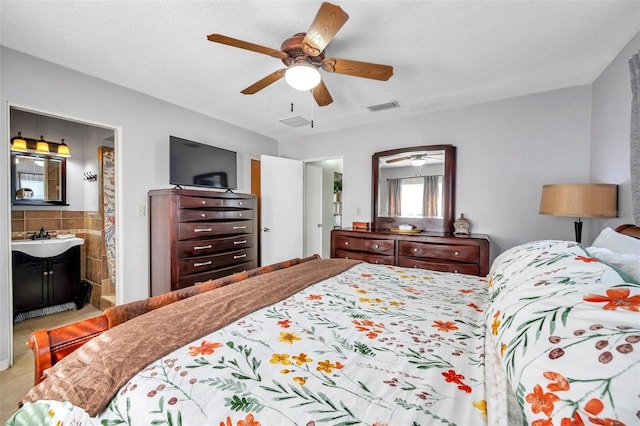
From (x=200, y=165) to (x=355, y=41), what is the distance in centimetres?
234

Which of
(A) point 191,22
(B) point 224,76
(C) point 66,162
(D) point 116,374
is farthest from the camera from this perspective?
(C) point 66,162

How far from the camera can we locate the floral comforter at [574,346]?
46 centimetres

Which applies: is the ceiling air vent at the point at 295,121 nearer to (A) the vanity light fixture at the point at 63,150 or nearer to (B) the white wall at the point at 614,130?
(A) the vanity light fixture at the point at 63,150

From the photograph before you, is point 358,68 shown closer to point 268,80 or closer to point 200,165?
point 268,80

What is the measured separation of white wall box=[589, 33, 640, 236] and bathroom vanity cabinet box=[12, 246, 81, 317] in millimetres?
5385

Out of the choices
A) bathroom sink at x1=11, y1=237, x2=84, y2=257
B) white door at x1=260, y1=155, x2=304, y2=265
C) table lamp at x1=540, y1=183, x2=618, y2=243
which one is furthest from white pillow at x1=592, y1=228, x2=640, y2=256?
bathroom sink at x1=11, y1=237, x2=84, y2=257

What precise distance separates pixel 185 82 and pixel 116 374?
272 centimetres

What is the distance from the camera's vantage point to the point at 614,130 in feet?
7.04

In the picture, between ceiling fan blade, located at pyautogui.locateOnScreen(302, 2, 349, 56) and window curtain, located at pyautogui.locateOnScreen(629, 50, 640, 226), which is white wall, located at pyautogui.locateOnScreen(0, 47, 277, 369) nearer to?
ceiling fan blade, located at pyautogui.locateOnScreen(302, 2, 349, 56)

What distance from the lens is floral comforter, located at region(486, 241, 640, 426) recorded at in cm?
46

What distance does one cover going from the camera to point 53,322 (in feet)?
9.55

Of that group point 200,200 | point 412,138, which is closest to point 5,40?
point 200,200

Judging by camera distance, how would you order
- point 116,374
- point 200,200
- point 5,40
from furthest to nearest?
point 200,200, point 5,40, point 116,374

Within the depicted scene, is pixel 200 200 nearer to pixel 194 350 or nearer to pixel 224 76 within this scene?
pixel 224 76
